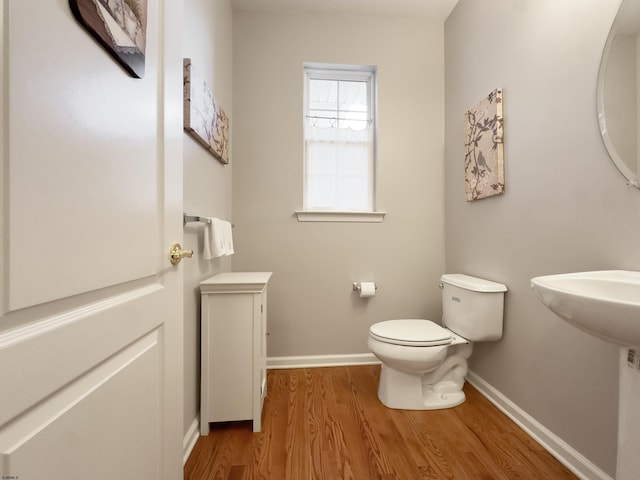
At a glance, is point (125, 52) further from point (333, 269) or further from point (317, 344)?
point (317, 344)

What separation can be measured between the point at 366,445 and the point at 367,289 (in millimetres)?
944

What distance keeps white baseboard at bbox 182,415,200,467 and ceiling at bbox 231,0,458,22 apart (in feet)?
8.49

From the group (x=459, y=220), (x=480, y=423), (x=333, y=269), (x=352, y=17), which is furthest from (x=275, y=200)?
(x=480, y=423)

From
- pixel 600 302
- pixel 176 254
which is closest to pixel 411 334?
pixel 600 302

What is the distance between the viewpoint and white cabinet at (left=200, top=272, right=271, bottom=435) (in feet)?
4.33

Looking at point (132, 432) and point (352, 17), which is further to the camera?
point (352, 17)

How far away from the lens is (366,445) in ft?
4.17

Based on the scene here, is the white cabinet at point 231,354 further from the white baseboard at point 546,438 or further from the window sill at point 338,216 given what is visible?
the white baseboard at point 546,438

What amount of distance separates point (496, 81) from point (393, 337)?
5.15 ft

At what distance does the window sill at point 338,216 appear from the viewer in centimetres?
203

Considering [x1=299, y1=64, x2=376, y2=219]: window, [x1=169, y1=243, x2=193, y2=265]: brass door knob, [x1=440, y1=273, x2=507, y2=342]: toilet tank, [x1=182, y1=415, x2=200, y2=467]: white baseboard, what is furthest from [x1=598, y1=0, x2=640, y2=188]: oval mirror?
[x1=182, y1=415, x2=200, y2=467]: white baseboard

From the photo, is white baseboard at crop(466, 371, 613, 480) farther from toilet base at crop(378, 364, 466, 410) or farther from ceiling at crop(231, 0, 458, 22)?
ceiling at crop(231, 0, 458, 22)

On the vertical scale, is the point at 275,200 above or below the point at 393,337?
above

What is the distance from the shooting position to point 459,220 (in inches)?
76.9
